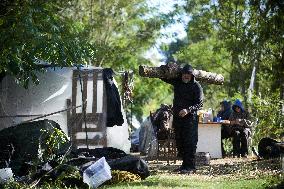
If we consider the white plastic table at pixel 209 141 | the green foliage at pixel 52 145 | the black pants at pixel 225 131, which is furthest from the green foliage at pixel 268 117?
the green foliage at pixel 52 145

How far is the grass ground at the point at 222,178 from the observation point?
7.02m

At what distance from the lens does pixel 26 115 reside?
10320 mm

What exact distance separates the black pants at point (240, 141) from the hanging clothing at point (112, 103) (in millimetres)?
3640

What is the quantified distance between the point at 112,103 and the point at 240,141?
3967mm

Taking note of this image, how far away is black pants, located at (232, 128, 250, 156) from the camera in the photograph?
1342 cm

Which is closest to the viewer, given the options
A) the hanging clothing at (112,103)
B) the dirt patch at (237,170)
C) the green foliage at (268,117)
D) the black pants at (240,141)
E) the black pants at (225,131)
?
the dirt patch at (237,170)

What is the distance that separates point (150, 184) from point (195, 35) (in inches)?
722

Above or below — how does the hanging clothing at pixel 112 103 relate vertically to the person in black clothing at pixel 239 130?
above

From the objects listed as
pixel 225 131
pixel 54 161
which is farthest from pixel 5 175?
pixel 225 131

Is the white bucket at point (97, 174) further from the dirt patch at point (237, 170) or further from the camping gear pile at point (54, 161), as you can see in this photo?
the dirt patch at point (237, 170)

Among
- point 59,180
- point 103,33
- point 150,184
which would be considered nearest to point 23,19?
point 59,180

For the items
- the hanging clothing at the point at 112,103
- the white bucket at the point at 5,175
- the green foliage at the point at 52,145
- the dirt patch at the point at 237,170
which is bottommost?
the dirt patch at the point at 237,170

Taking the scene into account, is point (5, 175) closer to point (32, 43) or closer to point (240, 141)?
point (32, 43)

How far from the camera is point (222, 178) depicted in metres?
8.52
